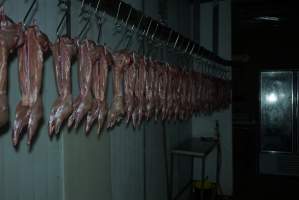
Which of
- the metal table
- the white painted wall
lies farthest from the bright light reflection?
the white painted wall

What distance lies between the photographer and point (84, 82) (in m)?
1.09

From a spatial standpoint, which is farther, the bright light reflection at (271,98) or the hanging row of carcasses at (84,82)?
the bright light reflection at (271,98)

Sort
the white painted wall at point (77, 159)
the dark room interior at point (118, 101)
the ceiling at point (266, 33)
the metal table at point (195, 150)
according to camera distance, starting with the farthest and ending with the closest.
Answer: the ceiling at point (266, 33) → the metal table at point (195, 150) → the white painted wall at point (77, 159) → the dark room interior at point (118, 101)

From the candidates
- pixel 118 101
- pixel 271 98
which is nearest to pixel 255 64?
pixel 271 98

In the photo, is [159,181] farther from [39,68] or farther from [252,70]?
[252,70]

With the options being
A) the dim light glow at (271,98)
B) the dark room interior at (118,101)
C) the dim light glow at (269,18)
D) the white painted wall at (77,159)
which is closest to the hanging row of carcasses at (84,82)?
the dark room interior at (118,101)

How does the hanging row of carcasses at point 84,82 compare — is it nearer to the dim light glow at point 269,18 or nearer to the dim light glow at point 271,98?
the dim light glow at point 269,18

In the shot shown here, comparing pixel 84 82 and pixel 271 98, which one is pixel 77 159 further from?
pixel 271 98

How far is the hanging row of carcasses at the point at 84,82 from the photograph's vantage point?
2.78 ft

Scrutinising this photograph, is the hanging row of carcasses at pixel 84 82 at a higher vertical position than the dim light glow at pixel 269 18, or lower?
lower

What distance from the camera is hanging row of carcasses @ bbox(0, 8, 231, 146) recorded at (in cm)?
85

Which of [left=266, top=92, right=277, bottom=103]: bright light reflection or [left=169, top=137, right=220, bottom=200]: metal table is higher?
[left=266, top=92, right=277, bottom=103]: bright light reflection

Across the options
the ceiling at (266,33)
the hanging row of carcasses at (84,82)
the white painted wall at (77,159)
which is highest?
the ceiling at (266,33)

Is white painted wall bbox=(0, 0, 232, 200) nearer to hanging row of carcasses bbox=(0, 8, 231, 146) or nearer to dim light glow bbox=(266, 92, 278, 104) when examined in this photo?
hanging row of carcasses bbox=(0, 8, 231, 146)
